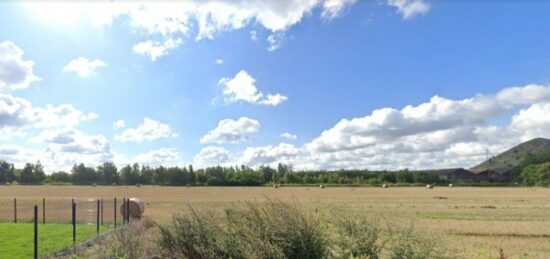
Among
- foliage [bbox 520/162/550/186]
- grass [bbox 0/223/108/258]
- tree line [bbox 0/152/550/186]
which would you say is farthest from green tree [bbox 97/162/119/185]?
grass [bbox 0/223/108/258]

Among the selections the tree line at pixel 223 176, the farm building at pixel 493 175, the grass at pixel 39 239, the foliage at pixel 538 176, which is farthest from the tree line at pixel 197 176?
the grass at pixel 39 239

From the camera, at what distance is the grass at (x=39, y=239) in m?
14.1

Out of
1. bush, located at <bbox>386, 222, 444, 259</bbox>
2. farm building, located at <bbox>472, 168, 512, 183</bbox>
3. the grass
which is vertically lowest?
farm building, located at <bbox>472, 168, 512, 183</bbox>

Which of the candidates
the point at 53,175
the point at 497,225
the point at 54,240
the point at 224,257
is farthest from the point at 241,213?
the point at 53,175

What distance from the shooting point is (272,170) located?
522 ft

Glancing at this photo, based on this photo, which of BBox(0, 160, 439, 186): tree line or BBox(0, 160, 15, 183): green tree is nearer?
BBox(0, 160, 439, 186): tree line

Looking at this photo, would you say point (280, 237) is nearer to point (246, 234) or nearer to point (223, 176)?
point (246, 234)

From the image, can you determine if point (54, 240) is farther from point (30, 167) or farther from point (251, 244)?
point (30, 167)

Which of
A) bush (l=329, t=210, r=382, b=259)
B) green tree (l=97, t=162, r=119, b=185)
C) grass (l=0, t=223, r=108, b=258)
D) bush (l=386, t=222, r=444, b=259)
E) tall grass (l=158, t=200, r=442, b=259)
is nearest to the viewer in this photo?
bush (l=386, t=222, r=444, b=259)

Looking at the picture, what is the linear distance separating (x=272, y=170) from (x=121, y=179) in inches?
1734

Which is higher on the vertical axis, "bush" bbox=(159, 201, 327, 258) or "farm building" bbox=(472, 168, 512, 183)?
"bush" bbox=(159, 201, 327, 258)

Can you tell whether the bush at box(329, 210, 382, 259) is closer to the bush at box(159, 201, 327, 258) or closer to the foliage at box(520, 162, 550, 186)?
the bush at box(159, 201, 327, 258)

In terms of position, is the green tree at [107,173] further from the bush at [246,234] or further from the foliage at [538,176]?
the bush at [246,234]

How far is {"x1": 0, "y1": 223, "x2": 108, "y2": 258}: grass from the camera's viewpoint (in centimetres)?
1413
